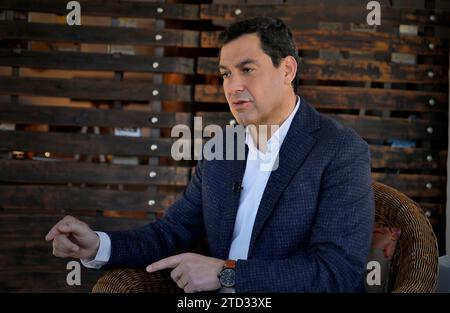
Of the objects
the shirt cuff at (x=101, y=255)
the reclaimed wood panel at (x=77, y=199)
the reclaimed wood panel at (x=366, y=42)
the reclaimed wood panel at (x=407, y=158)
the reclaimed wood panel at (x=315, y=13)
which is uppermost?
the reclaimed wood panel at (x=315, y=13)

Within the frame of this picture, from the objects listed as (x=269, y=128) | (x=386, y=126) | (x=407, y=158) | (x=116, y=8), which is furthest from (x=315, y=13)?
(x=269, y=128)

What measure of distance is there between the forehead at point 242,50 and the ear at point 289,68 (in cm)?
12

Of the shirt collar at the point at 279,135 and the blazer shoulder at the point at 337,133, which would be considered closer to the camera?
the blazer shoulder at the point at 337,133

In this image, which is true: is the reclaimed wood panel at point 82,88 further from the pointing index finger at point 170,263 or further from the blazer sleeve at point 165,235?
the pointing index finger at point 170,263

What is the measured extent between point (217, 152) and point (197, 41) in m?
2.19

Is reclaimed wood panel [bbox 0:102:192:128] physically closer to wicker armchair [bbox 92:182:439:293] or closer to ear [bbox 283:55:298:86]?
→ ear [bbox 283:55:298:86]

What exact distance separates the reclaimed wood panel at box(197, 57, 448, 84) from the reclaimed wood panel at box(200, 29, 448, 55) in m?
0.11

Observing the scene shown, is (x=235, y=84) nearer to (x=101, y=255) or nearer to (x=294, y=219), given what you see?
(x=294, y=219)

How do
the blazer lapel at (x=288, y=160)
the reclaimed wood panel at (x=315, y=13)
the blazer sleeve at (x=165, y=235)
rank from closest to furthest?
the blazer lapel at (x=288, y=160) → the blazer sleeve at (x=165, y=235) → the reclaimed wood panel at (x=315, y=13)

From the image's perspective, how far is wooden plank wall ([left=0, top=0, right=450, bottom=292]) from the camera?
15.6ft

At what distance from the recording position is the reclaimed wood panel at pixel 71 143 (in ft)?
15.7

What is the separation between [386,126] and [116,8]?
2348mm

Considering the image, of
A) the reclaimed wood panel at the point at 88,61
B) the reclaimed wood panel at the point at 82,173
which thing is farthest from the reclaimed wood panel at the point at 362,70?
the reclaimed wood panel at the point at 82,173
